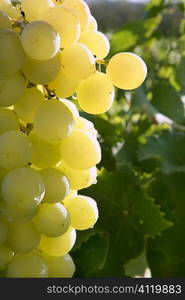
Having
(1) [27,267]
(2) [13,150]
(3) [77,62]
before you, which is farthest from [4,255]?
(3) [77,62]

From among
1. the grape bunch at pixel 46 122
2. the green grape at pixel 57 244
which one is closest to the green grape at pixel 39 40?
the grape bunch at pixel 46 122

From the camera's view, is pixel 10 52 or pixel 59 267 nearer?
pixel 10 52

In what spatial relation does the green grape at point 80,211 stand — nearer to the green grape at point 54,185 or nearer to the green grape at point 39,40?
the green grape at point 54,185

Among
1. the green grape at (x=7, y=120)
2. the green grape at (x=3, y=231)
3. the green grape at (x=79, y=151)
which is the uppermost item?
the green grape at (x=7, y=120)

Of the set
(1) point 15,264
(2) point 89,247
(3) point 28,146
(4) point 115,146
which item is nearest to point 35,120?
(3) point 28,146

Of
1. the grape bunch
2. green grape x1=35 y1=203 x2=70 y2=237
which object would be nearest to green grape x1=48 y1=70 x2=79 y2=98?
the grape bunch

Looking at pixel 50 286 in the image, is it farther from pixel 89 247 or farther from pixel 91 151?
pixel 89 247

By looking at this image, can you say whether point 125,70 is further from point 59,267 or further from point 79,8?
point 59,267
